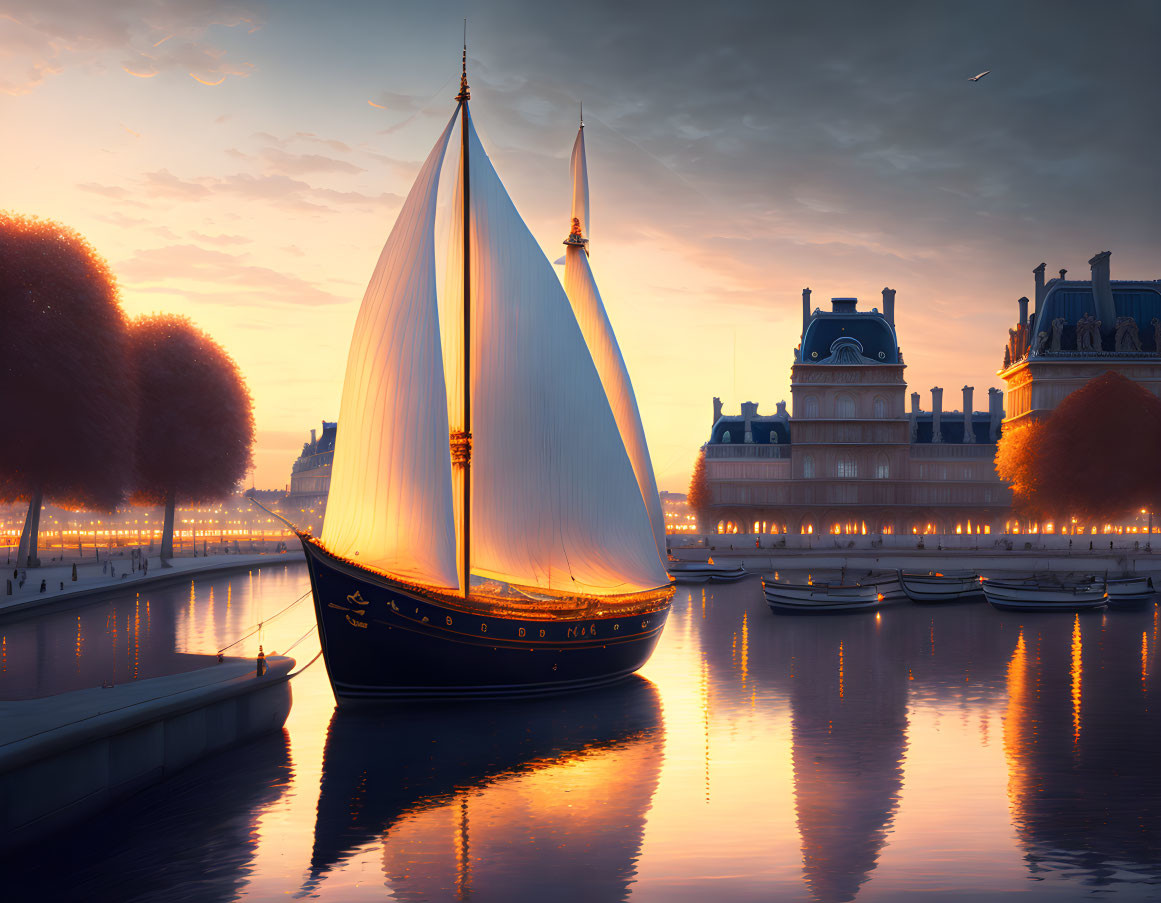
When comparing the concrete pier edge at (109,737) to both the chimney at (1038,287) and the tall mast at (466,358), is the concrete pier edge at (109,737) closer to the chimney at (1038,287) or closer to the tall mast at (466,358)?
the tall mast at (466,358)

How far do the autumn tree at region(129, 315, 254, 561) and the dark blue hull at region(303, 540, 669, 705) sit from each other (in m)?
41.7

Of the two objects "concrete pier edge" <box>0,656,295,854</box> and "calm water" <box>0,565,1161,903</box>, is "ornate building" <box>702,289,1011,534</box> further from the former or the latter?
"concrete pier edge" <box>0,656,295,854</box>

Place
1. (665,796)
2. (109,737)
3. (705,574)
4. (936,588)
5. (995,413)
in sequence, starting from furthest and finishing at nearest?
1. (995,413)
2. (705,574)
3. (936,588)
4. (665,796)
5. (109,737)

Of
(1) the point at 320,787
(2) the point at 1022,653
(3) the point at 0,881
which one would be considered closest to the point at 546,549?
(1) the point at 320,787

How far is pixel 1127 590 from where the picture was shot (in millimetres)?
55844

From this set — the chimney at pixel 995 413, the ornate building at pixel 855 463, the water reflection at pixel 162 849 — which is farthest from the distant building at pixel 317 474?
the water reflection at pixel 162 849

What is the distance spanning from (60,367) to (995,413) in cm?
8013

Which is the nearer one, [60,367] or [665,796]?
[665,796]

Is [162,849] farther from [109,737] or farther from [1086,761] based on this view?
[1086,761]

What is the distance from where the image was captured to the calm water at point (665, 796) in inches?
520

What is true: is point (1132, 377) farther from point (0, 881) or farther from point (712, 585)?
point (0, 881)

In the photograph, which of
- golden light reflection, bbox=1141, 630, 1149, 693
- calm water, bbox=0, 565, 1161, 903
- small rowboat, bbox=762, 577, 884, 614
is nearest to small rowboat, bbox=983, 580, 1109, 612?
small rowboat, bbox=762, 577, 884, 614

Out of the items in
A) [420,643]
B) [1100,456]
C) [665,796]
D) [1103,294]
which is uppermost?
[1103,294]

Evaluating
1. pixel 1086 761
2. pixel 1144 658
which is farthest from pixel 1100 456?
pixel 1086 761
